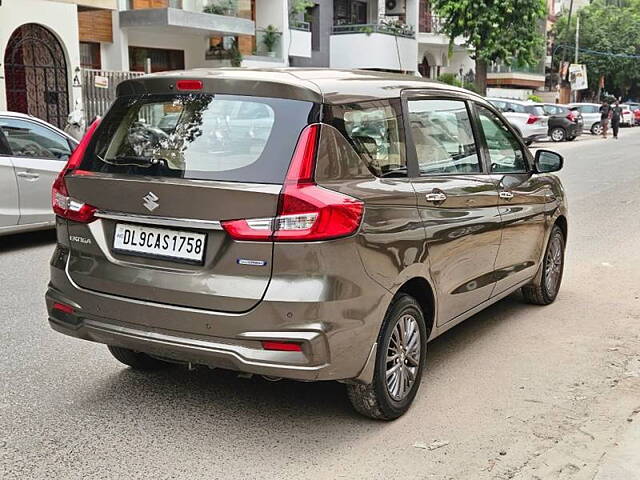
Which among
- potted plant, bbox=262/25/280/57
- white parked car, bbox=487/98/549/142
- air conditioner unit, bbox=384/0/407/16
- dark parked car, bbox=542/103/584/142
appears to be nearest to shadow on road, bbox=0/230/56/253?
potted plant, bbox=262/25/280/57

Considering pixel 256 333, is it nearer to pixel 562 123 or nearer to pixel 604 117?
pixel 562 123

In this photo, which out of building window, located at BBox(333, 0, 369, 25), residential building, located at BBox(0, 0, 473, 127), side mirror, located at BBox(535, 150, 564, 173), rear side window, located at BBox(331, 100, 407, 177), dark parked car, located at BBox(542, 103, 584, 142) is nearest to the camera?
rear side window, located at BBox(331, 100, 407, 177)

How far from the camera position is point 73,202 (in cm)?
445

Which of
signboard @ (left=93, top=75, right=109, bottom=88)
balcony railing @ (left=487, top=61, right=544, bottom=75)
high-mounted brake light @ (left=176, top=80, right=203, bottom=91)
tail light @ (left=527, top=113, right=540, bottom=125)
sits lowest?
tail light @ (left=527, top=113, right=540, bottom=125)

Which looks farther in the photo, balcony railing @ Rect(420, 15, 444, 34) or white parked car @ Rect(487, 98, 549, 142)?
balcony railing @ Rect(420, 15, 444, 34)

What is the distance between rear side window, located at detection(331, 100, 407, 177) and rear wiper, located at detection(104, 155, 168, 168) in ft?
3.01

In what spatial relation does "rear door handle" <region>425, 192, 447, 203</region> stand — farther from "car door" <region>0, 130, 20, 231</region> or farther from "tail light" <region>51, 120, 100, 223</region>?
"car door" <region>0, 130, 20, 231</region>

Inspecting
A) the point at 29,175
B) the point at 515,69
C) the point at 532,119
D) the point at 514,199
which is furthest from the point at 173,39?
the point at 515,69

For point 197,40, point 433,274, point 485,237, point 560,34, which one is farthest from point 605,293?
point 560,34

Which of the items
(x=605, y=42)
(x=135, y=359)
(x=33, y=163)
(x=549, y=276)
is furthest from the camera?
(x=605, y=42)

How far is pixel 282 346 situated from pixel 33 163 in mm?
6492

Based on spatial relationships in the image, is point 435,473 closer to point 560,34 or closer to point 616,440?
point 616,440

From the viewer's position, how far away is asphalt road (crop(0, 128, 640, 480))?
3.96 metres

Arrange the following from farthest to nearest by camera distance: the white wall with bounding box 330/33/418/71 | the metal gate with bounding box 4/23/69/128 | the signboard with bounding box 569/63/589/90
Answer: the signboard with bounding box 569/63/589/90 → the white wall with bounding box 330/33/418/71 → the metal gate with bounding box 4/23/69/128
